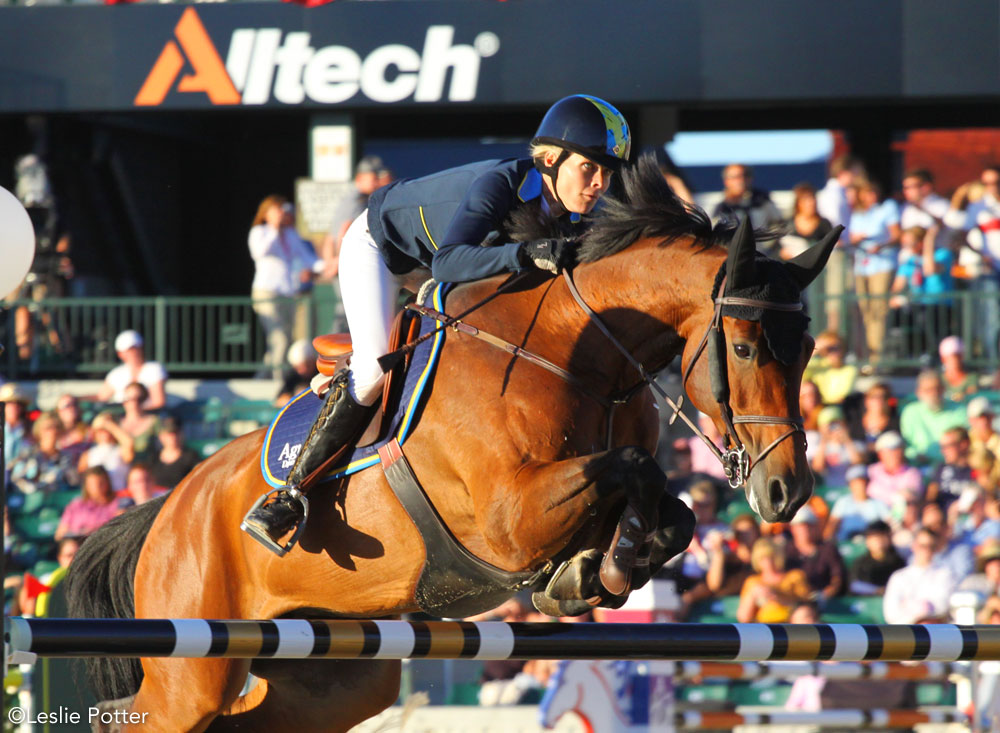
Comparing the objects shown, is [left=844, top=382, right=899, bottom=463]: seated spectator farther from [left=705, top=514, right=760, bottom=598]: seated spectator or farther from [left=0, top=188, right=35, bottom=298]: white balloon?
[left=0, top=188, right=35, bottom=298]: white balloon

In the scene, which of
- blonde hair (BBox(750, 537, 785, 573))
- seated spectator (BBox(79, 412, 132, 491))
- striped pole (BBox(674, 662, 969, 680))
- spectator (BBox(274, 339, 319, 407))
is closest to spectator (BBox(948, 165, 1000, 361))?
blonde hair (BBox(750, 537, 785, 573))

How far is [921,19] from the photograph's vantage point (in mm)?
12172

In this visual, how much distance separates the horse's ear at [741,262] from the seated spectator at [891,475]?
5.18m

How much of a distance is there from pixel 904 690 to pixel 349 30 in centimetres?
795

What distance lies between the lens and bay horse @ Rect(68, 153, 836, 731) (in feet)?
12.8

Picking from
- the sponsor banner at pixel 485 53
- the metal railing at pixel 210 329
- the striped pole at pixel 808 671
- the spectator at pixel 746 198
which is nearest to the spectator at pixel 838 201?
the metal railing at pixel 210 329

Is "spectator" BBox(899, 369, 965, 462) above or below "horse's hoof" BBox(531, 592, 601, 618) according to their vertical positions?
above

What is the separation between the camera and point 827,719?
277 inches

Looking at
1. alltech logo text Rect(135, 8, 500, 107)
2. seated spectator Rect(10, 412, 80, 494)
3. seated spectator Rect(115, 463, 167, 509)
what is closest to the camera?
seated spectator Rect(115, 463, 167, 509)

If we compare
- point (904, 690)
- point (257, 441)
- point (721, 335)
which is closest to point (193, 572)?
point (257, 441)

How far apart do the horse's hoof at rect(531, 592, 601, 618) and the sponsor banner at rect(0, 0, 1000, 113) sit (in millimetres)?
8905

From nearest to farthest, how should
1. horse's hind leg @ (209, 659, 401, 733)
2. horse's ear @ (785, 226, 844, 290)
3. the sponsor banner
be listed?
horse's ear @ (785, 226, 844, 290)
horse's hind leg @ (209, 659, 401, 733)
the sponsor banner

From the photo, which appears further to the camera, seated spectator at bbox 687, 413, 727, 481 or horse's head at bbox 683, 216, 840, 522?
seated spectator at bbox 687, 413, 727, 481

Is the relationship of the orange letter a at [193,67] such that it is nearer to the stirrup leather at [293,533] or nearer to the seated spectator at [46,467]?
the seated spectator at [46,467]
